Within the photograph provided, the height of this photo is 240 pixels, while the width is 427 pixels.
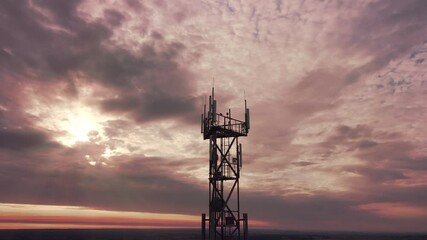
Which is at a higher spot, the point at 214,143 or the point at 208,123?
the point at 208,123

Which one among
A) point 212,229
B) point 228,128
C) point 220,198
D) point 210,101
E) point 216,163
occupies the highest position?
point 210,101

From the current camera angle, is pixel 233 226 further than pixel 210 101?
No

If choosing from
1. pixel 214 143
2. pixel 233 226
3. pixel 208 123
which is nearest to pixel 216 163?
pixel 214 143

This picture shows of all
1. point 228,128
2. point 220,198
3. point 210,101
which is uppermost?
point 210,101

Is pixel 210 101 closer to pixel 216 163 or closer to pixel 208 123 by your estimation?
pixel 208 123

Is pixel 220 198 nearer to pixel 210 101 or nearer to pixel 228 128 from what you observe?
pixel 228 128

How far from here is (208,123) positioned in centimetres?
3559

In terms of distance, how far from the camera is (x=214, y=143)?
34906 mm

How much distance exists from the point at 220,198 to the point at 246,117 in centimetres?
873

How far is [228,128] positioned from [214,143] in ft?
6.98

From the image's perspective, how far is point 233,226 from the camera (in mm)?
33531

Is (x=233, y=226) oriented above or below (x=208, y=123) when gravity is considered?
below

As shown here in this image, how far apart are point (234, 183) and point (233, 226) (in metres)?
4.21

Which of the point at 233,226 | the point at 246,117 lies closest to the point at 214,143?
the point at 246,117
